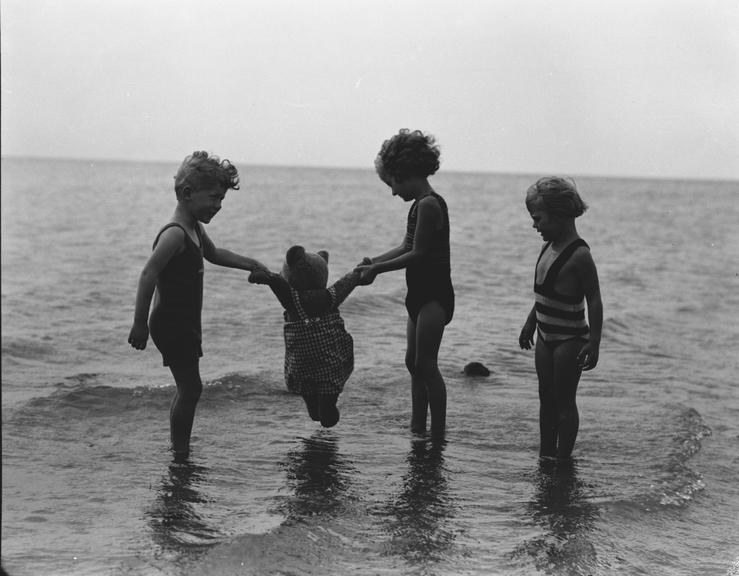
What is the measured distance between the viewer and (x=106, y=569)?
3.22 meters

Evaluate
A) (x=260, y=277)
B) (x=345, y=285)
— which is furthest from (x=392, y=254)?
(x=260, y=277)

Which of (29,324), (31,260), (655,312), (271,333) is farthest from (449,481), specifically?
(31,260)

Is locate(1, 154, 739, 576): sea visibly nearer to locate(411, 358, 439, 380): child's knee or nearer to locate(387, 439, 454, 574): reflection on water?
locate(387, 439, 454, 574): reflection on water

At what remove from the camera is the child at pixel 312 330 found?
15.0ft

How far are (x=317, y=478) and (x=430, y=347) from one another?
39.5 inches

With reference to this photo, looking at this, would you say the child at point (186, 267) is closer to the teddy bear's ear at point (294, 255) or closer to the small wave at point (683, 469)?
the teddy bear's ear at point (294, 255)

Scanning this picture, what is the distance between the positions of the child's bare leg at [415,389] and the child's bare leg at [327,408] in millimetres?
610

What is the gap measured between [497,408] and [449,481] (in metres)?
1.75

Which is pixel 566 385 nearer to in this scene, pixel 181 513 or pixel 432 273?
pixel 432 273

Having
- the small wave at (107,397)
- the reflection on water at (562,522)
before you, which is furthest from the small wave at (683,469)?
the small wave at (107,397)

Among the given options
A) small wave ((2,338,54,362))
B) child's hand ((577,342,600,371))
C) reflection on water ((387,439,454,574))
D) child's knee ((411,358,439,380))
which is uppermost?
child's hand ((577,342,600,371))

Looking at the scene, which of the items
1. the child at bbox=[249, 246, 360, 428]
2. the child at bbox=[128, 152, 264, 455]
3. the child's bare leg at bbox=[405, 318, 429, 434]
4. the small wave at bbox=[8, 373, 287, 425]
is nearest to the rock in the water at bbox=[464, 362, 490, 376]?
the small wave at bbox=[8, 373, 287, 425]

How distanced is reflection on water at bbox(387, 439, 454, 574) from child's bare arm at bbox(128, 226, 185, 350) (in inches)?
55.1

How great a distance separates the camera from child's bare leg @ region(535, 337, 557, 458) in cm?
462
